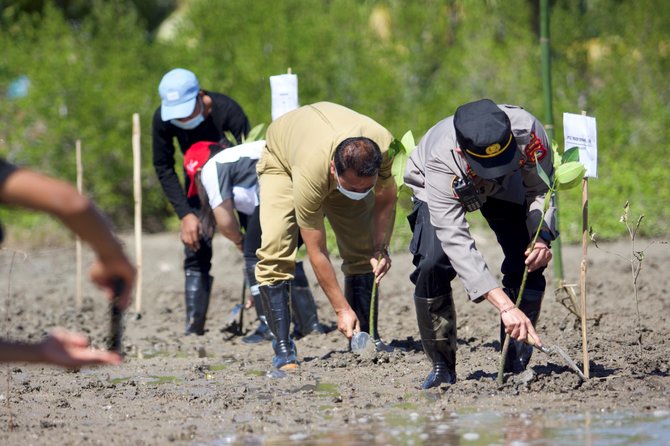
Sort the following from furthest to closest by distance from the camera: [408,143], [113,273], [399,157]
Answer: [408,143] < [399,157] < [113,273]

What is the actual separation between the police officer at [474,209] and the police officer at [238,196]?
2.10 meters

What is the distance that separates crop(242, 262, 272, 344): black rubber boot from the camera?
26.8 ft

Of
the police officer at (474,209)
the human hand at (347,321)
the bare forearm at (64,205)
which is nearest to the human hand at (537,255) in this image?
the police officer at (474,209)

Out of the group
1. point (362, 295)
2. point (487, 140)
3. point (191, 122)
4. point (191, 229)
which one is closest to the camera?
point (487, 140)

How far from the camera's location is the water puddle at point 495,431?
4832 millimetres

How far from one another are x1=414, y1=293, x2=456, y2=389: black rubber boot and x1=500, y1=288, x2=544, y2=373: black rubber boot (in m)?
0.32

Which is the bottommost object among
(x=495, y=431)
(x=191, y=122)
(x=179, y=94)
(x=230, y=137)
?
(x=495, y=431)

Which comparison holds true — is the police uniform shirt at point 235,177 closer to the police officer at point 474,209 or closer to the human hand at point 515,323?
the police officer at point 474,209

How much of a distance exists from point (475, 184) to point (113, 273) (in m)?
2.83

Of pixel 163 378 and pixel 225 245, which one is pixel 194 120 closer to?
pixel 163 378

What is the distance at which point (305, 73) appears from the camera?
1686cm

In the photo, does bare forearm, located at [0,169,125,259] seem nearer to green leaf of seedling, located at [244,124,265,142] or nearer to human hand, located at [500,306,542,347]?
human hand, located at [500,306,542,347]

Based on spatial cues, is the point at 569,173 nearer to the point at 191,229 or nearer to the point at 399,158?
the point at 399,158

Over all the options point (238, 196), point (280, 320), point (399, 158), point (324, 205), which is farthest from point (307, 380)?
point (238, 196)
